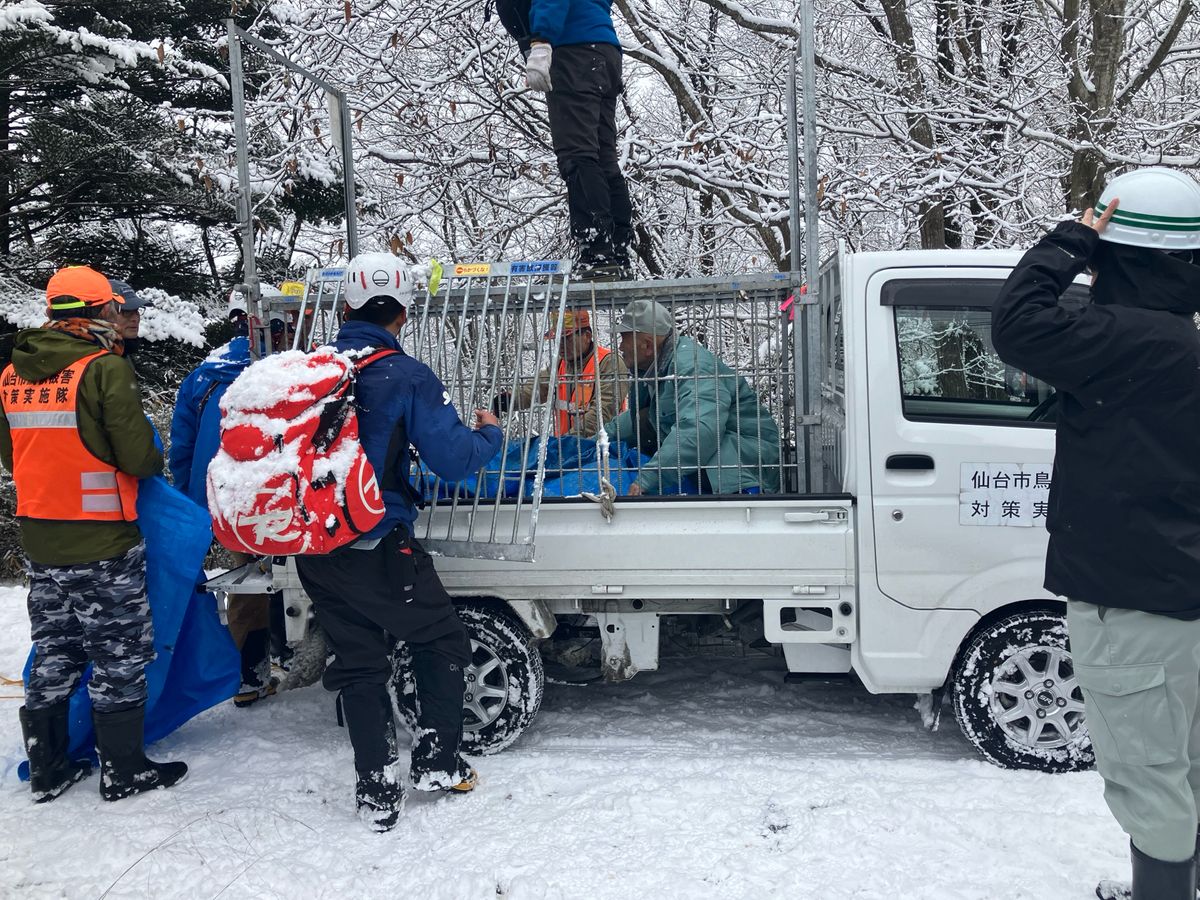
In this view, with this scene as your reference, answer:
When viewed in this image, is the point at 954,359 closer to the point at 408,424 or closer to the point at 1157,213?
the point at 1157,213

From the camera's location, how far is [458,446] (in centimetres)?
325

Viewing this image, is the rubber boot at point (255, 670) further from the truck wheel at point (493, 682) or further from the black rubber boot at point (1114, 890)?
the black rubber boot at point (1114, 890)

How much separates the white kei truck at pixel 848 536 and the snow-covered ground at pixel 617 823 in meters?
0.31

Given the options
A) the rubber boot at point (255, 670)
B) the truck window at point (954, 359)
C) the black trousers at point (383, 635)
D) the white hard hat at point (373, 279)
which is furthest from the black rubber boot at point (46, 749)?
the truck window at point (954, 359)

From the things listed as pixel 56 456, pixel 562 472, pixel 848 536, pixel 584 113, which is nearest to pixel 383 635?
pixel 562 472

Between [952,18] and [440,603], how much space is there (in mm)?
7631

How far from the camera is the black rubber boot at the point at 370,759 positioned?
334 centimetres

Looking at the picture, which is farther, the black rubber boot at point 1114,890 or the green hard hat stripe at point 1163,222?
the black rubber boot at point 1114,890

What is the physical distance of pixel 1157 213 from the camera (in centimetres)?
230

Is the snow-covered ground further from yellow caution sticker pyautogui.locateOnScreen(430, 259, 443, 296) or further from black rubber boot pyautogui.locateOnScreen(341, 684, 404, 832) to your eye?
yellow caution sticker pyautogui.locateOnScreen(430, 259, 443, 296)

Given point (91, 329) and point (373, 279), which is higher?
point (373, 279)

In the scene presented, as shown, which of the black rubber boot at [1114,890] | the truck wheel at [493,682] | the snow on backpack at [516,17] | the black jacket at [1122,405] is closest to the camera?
the black jacket at [1122,405]

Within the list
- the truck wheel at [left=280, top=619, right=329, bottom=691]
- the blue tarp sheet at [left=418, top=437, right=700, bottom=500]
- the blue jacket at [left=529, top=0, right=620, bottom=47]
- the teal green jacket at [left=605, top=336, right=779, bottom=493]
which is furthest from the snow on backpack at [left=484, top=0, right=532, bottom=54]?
the truck wheel at [left=280, top=619, right=329, bottom=691]

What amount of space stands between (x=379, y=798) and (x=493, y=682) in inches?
28.7
